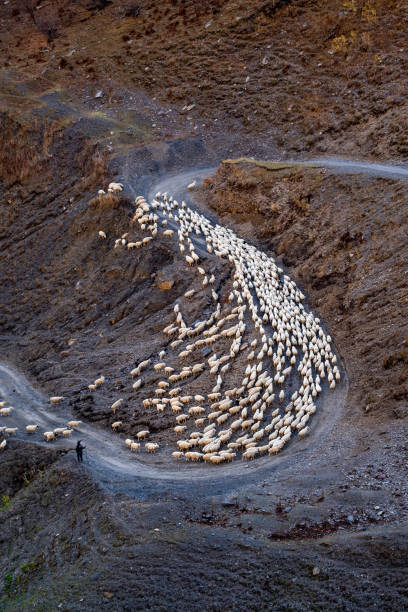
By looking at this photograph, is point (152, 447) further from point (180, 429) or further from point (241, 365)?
point (241, 365)

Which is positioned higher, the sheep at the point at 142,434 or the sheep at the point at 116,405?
the sheep at the point at 116,405

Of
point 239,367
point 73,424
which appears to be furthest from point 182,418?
point 73,424

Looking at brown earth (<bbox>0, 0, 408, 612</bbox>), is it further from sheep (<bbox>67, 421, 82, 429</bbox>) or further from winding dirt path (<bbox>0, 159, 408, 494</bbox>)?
sheep (<bbox>67, 421, 82, 429</bbox>)

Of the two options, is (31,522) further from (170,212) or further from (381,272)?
(170,212)

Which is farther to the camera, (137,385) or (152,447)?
(137,385)

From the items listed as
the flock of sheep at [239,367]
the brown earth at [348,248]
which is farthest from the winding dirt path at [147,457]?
the brown earth at [348,248]

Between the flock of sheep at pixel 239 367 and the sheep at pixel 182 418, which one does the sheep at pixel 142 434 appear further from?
the sheep at pixel 182 418
